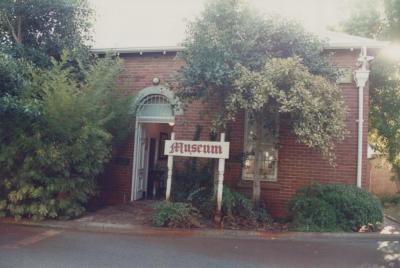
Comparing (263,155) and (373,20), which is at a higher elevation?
(373,20)

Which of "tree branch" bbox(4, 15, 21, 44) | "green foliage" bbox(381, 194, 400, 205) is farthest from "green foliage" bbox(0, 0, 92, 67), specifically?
"green foliage" bbox(381, 194, 400, 205)

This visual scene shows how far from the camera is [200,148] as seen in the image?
8.12 metres

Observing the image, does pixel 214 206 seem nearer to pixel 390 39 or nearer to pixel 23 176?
pixel 23 176

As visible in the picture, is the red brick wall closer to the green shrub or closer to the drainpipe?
the drainpipe

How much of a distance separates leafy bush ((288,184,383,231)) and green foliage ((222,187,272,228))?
811mm

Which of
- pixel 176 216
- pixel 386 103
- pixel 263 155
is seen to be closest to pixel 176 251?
pixel 176 216

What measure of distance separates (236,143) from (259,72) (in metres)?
2.99

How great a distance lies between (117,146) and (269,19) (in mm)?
5508

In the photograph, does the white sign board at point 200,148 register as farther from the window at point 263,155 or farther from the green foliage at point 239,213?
the window at point 263,155

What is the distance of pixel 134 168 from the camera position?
428 inches

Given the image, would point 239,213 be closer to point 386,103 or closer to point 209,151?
point 209,151

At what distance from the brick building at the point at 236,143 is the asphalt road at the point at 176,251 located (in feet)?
7.42

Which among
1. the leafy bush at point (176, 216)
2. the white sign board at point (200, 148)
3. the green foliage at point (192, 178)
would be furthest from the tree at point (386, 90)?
the leafy bush at point (176, 216)

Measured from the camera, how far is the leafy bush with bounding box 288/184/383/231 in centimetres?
778
